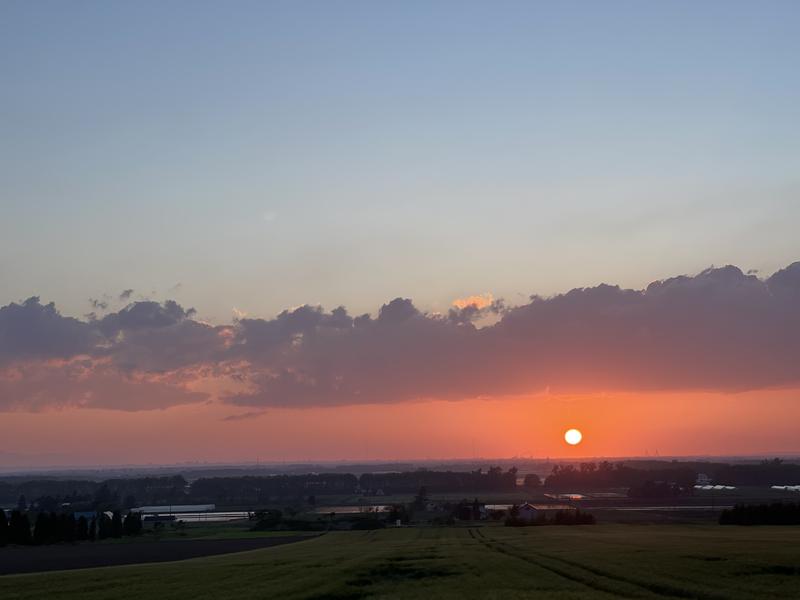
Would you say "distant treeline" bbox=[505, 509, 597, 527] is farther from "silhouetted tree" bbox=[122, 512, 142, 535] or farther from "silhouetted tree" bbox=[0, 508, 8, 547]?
"silhouetted tree" bbox=[0, 508, 8, 547]

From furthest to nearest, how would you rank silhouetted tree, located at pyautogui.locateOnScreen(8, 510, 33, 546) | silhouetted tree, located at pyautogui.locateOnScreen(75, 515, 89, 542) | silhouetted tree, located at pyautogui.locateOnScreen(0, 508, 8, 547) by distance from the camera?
silhouetted tree, located at pyautogui.locateOnScreen(75, 515, 89, 542), silhouetted tree, located at pyautogui.locateOnScreen(8, 510, 33, 546), silhouetted tree, located at pyautogui.locateOnScreen(0, 508, 8, 547)

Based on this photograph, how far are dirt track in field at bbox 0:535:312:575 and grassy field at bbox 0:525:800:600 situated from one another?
2048 cm

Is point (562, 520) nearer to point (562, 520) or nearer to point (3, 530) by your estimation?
point (562, 520)

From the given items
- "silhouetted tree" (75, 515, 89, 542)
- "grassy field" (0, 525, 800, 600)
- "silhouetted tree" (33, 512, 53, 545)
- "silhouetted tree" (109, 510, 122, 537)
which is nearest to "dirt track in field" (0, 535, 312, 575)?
"silhouetted tree" (33, 512, 53, 545)

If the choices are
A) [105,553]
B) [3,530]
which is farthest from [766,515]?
[3,530]

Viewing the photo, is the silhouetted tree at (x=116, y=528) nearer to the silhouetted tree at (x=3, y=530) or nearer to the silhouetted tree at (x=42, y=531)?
the silhouetted tree at (x=42, y=531)

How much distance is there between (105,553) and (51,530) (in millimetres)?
35371

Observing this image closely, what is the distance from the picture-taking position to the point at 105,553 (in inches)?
4067

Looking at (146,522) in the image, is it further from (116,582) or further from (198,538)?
(116,582)

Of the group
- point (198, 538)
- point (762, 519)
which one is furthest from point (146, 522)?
point (762, 519)

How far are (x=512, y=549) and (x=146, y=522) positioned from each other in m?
146

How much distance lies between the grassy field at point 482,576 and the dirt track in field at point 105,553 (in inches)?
806

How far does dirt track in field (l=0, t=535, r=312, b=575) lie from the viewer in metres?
83.8

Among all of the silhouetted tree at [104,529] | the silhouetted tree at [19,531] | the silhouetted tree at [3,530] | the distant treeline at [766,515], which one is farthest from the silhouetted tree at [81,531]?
the distant treeline at [766,515]
